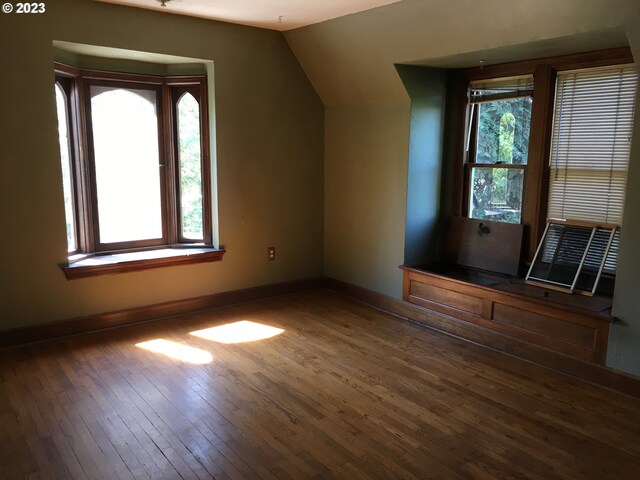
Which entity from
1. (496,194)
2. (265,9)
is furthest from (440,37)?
(496,194)

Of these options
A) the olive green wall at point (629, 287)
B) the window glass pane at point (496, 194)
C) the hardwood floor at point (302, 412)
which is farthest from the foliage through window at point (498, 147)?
the hardwood floor at point (302, 412)

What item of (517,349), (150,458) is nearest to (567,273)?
(517,349)

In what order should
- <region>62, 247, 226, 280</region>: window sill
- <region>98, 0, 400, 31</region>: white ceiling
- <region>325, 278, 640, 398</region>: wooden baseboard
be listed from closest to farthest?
<region>325, 278, 640, 398</region>: wooden baseboard → <region>98, 0, 400, 31</region>: white ceiling → <region>62, 247, 226, 280</region>: window sill

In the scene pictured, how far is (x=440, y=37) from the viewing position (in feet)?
11.5

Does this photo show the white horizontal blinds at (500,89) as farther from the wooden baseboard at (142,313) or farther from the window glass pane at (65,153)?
the window glass pane at (65,153)

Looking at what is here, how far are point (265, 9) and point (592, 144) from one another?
2.49 metres

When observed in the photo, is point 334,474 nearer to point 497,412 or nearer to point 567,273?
point 497,412

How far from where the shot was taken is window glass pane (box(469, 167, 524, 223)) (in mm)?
4070

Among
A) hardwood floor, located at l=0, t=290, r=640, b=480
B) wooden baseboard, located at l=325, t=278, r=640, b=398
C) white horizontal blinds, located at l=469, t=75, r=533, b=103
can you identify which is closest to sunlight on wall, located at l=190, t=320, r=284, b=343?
hardwood floor, located at l=0, t=290, r=640, b=480

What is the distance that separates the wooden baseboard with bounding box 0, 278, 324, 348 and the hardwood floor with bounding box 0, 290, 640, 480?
0.34 ft

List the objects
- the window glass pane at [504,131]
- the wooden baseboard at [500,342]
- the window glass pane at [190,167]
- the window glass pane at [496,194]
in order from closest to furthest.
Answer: the wooden baseboard at [500,342], the window glass pane at [504,131], the window glass pane at [496,194], the window glass pane at [190,167]

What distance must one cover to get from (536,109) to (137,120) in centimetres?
319

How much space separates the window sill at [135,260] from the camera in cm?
382

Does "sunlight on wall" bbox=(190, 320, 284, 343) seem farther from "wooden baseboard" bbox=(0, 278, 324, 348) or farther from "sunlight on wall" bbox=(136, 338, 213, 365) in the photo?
"wooden baseboard" bbox=(0, 278, 324, 348)
